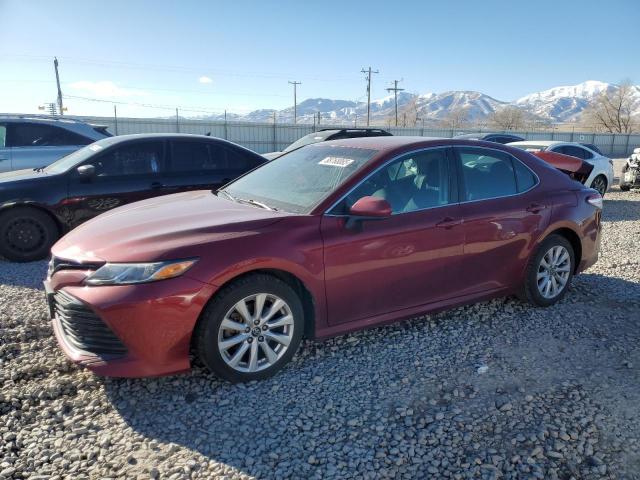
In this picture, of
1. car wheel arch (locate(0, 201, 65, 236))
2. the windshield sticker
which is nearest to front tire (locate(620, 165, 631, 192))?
the windshield sticker

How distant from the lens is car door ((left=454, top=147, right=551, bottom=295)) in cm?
397

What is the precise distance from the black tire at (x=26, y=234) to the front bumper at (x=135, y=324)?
11.3ft

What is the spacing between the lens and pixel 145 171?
6371mm

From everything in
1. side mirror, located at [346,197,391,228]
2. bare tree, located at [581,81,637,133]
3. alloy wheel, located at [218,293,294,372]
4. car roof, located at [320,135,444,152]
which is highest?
bare tree, located at [581,81,637,133]

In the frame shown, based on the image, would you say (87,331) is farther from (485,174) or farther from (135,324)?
(485,174)

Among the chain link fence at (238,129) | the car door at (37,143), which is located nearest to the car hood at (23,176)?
the car door at (37,143)

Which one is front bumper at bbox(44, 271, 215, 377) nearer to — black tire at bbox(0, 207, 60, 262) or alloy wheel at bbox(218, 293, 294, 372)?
alloy wheel at bbox(218, 293, 294, 372)

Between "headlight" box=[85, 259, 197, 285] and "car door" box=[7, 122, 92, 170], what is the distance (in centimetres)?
686

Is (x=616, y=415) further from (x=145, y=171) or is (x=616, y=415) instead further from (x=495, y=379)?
(x=145, y=171)

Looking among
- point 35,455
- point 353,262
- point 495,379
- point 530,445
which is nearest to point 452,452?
point 530,445

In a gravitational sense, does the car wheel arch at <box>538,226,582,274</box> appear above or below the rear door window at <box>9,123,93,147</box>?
below

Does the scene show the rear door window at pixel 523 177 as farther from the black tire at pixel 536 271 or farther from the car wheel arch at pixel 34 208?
the car wheel arch at pixel 34 208

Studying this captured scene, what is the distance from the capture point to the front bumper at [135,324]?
9.18ft

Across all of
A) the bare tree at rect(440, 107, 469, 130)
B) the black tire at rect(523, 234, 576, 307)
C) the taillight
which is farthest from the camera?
the bare tree at rect(440, 107, 469, 130)
